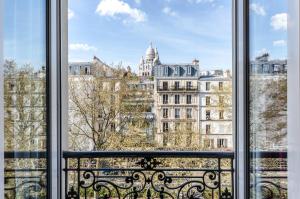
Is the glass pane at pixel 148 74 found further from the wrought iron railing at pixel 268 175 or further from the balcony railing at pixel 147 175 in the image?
the wrought iron railing at pixel 268 175

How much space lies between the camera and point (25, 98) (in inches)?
75.6

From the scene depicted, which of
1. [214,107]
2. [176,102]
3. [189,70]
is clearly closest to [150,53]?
[189,70]

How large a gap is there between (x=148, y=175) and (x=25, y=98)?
1.31m

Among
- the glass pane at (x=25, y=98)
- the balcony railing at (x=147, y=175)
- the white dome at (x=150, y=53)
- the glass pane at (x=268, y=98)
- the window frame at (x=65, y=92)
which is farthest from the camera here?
the white dome at (x=150, y=53)

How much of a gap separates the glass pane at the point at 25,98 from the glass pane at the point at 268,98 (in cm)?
109

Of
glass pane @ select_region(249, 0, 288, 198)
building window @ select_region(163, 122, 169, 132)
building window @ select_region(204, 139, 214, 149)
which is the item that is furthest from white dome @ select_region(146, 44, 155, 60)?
glass pane @ select_region(249, 0, 288, 198)

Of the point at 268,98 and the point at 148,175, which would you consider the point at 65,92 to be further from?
the point at 268,98

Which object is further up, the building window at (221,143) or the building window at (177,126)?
the building window at (177,126)

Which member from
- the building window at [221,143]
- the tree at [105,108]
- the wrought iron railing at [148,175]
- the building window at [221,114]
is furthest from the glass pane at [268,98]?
the tree at [105,108]

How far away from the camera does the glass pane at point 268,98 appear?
1.49 meters

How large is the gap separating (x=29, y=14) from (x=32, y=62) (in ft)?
0.84

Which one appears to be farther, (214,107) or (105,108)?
(105,108)

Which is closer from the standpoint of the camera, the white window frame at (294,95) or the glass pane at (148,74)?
the white window frame at (294,95)

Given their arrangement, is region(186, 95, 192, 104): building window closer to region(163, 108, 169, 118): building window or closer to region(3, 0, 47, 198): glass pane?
region(163, 108, 169, 118): building window
